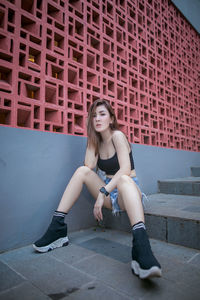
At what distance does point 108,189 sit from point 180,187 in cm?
178

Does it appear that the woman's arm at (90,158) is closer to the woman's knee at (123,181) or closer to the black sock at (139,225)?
the woman's knee at (123,181)

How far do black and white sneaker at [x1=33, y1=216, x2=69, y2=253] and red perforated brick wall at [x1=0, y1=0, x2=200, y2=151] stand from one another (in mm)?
882

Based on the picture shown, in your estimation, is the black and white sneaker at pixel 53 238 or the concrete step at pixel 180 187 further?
the concrete step at pixel 180 187

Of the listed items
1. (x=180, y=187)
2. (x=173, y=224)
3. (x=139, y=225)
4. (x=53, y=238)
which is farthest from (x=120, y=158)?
(x=180, y=187)

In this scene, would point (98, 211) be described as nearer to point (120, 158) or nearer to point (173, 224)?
point (120, 158)


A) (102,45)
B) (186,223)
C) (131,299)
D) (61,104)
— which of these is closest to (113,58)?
(102,45)

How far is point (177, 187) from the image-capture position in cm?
298

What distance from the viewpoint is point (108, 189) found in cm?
158

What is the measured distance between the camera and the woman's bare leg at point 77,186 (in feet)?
5.40

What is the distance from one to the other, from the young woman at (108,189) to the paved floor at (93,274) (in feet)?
0.31

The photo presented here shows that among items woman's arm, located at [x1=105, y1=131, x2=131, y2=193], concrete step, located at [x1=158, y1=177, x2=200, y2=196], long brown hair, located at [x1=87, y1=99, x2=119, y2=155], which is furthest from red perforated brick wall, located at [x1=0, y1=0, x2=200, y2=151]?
concrete step, located at [x1=158, y1=177, x2=200, y2=196]

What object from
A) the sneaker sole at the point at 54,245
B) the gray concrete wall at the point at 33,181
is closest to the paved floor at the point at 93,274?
the sneaker sole at the point at 54,245

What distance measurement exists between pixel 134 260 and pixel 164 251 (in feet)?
1.39

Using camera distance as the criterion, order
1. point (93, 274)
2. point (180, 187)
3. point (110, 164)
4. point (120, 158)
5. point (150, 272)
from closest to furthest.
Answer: point (150, 272) < point (93, 274) < point (120, 158) < point (110, 164) < point (180, 187)
